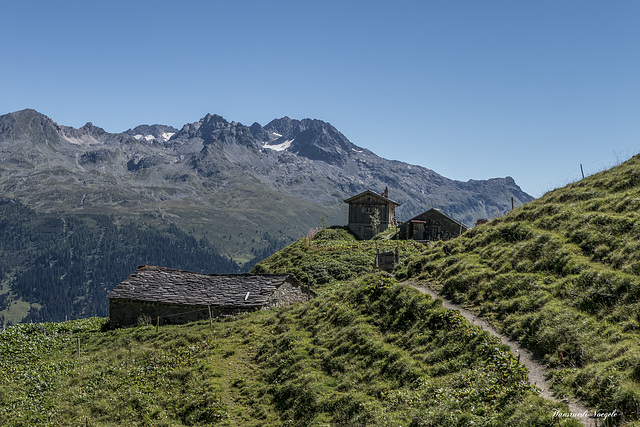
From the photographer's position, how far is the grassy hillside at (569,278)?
13164mm

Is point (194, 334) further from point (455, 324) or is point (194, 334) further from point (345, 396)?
point (455, 324)

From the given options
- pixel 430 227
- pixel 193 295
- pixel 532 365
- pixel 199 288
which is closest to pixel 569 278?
pixel 532 365

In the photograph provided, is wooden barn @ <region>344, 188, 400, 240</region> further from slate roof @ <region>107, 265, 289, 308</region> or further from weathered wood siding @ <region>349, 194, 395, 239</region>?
slate roof @ <region>107, 265, 289, 308</region>

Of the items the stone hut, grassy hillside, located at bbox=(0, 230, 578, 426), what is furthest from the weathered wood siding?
grassy hillside, located at bbox=(0, 230, 578, 426)

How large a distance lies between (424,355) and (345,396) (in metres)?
3.56

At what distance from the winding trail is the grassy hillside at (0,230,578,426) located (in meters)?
0.43

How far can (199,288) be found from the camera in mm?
37750

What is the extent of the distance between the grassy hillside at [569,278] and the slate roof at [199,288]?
12.8 metres

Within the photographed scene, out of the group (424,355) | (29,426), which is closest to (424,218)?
(424,355)

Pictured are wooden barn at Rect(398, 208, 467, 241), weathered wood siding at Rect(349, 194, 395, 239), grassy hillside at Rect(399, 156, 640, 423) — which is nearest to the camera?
grassy hillside at Rect(399, 156, 640, 423)

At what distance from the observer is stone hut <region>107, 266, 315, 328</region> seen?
3474 cm

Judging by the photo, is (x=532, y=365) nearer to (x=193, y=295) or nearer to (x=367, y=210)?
(x=193, y=295)

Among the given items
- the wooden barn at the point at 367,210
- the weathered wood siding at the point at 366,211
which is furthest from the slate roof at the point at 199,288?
the wooden barn at the point at 367,210

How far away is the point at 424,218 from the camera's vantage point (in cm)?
7856
